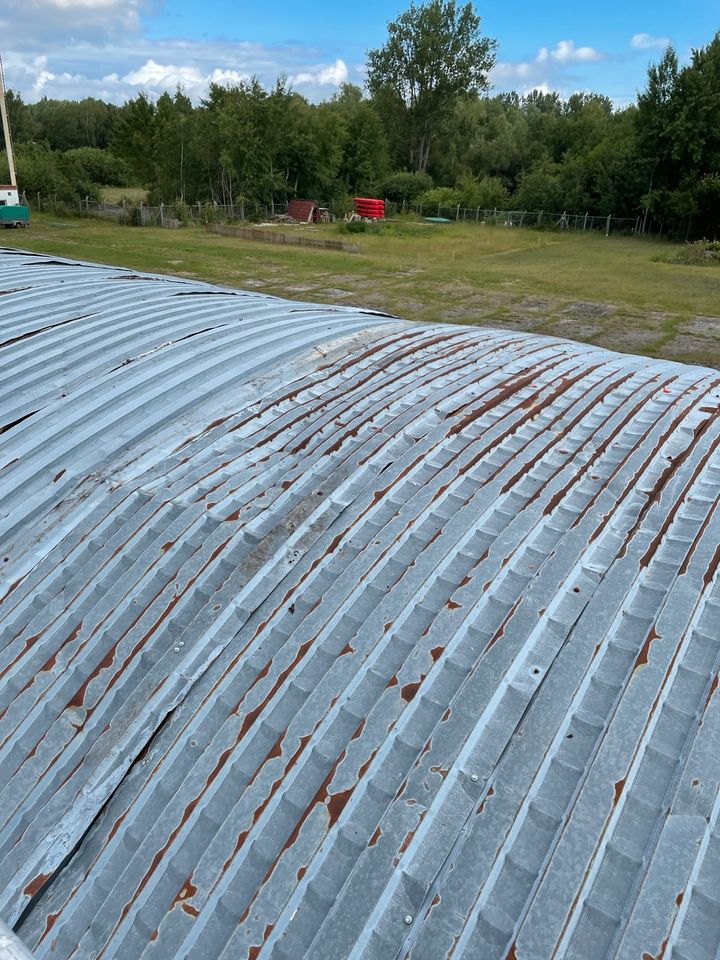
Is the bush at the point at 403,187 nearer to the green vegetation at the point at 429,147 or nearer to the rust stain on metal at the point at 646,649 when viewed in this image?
the green vegetation at the point at 429,147

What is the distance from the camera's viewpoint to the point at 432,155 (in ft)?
205

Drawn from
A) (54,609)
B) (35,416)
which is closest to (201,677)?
(54,609)

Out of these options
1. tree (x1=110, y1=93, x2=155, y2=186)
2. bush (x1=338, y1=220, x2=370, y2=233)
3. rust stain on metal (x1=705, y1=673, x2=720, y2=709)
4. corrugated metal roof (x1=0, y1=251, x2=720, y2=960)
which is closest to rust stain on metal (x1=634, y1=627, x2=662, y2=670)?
corrugated metal roof (x1=0, y1=251, x2=720, y2=960)

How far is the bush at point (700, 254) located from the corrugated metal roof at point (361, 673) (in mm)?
32194

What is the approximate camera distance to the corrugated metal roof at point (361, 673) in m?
2.60

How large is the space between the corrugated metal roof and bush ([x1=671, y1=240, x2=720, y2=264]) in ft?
106

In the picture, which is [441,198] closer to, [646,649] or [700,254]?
[700,254]

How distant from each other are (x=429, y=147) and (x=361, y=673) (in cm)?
6657

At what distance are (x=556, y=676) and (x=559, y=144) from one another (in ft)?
206

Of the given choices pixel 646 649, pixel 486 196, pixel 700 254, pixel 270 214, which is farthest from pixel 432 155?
pixel 646 649

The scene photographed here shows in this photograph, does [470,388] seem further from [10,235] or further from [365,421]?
[10,235]

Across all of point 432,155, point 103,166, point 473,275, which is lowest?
point 473,275

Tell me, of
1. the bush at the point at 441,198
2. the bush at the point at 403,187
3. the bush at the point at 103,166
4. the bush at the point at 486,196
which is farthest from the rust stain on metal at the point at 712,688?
the bush at the point at 103,166

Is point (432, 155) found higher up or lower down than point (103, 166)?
higher up
